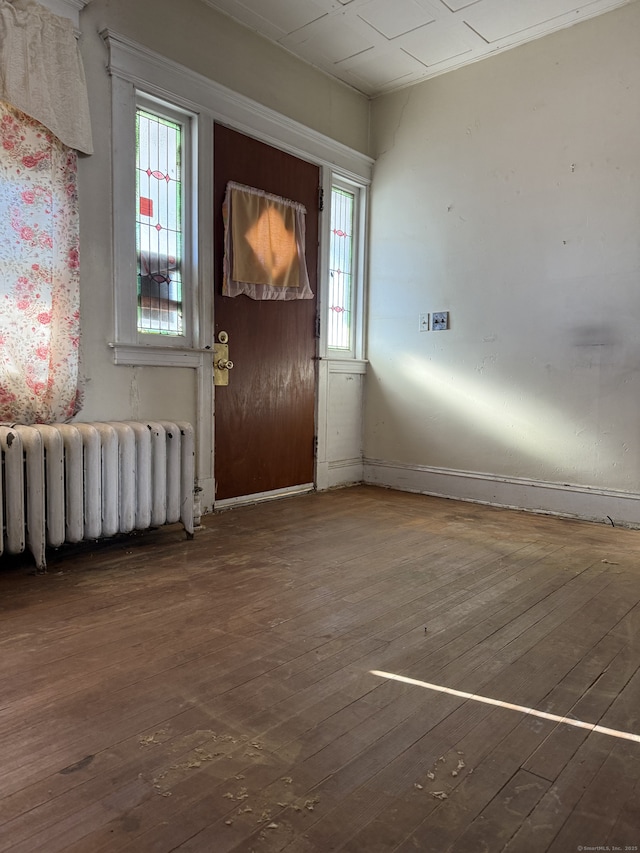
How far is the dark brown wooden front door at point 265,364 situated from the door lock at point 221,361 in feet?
0.16

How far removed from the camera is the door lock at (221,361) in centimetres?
367

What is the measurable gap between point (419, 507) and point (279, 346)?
1540 millimetres

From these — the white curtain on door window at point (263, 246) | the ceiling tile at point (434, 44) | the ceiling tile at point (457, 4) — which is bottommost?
the white curtain on door window at point (263, 246)

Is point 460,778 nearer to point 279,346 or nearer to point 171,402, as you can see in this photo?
point 171,402

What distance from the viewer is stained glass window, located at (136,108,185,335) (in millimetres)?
3264

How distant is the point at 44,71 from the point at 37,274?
961 millimetres

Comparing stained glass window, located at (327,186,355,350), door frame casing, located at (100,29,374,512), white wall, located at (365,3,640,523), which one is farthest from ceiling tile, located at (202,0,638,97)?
stained glass window, located at (327,186,355,350)

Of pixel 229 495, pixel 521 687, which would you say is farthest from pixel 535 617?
pixel 229 495

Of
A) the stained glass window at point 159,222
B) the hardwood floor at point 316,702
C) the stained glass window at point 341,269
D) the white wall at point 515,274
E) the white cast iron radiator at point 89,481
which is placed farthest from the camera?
the stained glass window at point 341,269

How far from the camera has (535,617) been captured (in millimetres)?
2164

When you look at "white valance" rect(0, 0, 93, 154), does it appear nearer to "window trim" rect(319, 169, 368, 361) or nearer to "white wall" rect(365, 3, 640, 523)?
"window trim" rect(319, 169, 368, 361)

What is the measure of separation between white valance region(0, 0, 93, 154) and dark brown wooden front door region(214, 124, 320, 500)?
0.93m

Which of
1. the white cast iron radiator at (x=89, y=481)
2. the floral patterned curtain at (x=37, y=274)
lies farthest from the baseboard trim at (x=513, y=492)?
the floral patterned curtain at (x=37, y=274)

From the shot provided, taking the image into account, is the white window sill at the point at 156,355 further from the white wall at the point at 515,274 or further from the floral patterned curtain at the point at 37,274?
the white wall at the point at 515,274
